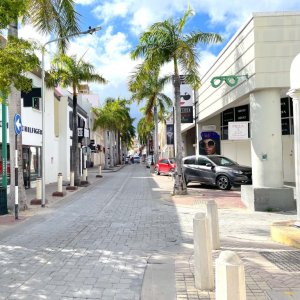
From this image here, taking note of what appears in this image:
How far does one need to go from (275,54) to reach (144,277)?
8.59m

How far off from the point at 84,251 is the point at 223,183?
12.9 m

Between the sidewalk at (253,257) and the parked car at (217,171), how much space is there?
5748 mm

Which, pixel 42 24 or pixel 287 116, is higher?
pixel 42 24

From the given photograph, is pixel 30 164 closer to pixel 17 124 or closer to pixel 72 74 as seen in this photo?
pixel 72 74

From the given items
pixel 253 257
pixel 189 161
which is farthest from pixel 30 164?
pixel 253 257

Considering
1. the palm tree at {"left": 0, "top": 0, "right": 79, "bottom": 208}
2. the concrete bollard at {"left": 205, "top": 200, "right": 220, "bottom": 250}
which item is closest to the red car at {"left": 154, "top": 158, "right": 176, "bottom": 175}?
the palm tree at {"left": 0, "top": 0, "right": 79, "bottom": 208}

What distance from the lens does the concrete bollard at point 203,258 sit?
544 cm

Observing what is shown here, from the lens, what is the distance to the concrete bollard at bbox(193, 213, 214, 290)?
5.44 metres

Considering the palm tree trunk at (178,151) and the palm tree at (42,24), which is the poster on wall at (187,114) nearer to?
the palm tree trunk at (178,151)

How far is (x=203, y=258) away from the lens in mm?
5430

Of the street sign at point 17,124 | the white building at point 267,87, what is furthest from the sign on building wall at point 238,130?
the street sign at point 17,124

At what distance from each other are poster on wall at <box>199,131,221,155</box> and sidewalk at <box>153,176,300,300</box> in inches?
443

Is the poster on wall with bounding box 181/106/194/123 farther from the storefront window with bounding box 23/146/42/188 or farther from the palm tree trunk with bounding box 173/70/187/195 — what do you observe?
the storefront window with bounding box 23/146/42/188

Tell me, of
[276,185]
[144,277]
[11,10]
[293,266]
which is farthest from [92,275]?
[276,185]
